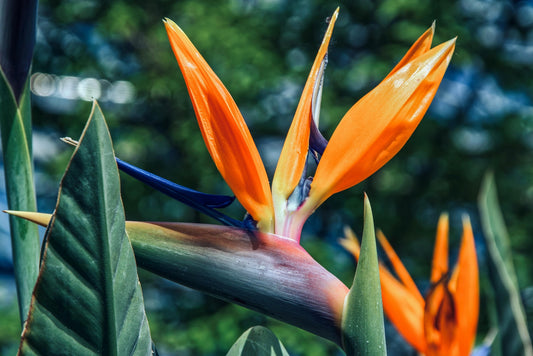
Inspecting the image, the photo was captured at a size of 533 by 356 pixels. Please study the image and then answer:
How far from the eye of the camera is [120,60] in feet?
6.92

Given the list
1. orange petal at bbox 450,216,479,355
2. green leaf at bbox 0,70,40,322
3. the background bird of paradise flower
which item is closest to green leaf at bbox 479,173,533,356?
orange petal at bbox 450,216,479,355

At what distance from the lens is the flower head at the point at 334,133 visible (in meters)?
0.32

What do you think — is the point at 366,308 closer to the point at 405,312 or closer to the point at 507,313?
the point at 507,313

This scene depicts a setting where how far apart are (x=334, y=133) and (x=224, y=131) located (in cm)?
6

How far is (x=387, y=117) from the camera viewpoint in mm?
321

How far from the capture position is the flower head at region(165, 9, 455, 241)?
32 centimetres

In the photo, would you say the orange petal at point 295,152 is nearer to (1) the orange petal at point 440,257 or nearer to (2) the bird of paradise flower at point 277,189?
(2) the bird of paradise flower at point 277,189

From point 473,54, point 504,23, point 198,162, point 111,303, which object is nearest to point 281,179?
point 111,303

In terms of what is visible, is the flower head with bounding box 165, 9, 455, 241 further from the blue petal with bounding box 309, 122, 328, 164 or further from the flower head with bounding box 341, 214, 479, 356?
the flower head with bounding box 341, 214, 479, 356

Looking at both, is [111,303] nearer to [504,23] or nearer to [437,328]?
[437,328]

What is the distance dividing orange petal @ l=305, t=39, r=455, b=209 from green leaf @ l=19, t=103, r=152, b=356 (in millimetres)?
136

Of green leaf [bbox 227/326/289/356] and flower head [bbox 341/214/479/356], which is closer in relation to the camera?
green leaf [bbox 227/326/289/356]

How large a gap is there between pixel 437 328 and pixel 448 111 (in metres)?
1.77

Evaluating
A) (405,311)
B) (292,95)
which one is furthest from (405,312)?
(292,95)
